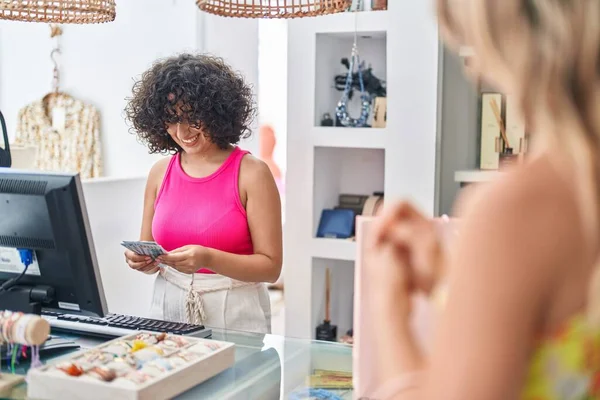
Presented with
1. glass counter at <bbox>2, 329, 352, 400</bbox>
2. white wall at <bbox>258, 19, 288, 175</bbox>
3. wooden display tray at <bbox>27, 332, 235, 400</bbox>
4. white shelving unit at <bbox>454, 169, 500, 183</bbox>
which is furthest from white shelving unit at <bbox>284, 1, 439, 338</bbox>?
white wall at <bbox>258, 19, 288, 175</bbox>

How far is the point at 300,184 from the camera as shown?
3652mm

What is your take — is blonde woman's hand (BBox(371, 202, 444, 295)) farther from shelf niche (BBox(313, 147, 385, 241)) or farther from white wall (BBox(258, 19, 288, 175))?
white wall (BBox(258, 19, 288, 175))

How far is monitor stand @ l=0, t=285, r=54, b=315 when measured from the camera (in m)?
2.02

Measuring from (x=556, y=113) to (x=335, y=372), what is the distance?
1.13m

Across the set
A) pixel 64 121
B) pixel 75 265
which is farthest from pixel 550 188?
pixel 64 121

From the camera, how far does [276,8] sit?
2672mm

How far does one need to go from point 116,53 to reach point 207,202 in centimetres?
311

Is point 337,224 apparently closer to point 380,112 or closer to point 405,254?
point 380,112

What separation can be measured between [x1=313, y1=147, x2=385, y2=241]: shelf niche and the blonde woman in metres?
2.76

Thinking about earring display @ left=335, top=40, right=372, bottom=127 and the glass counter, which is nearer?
the glass counter

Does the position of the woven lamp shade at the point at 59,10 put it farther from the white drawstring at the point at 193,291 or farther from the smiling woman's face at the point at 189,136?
the white drawstring at the point at 193,291

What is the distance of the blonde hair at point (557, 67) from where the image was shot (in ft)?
2.90

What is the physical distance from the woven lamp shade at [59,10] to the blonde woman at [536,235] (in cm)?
188

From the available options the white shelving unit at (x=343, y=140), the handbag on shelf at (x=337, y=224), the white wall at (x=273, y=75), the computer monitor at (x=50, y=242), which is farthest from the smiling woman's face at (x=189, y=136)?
the white wall at (x=273, y=75)
